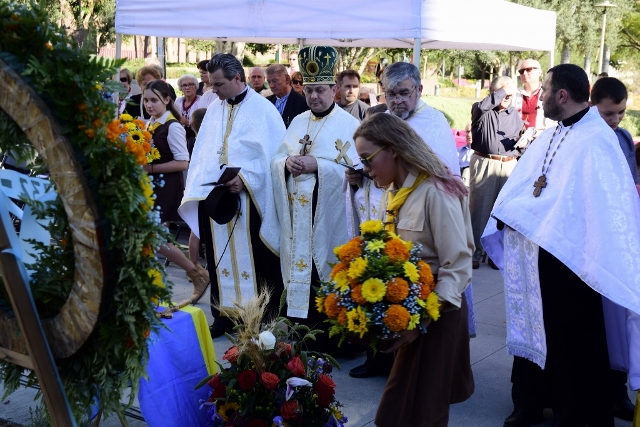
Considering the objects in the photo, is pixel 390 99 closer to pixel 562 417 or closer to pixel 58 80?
pixel 562 417

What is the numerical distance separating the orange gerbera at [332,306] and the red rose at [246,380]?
1.87ft

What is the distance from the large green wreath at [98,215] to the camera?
2160mm

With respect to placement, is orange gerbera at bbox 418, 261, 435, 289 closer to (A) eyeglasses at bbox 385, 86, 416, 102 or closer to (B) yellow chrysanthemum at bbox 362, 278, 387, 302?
(B) yellow chrysanthemum at bbox 362, 278, 387, 302

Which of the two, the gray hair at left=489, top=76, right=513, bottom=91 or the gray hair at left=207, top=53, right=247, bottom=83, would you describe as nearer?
the gray hair at left=207, top=53, right=247, bottom=83

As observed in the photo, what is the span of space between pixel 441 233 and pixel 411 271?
1.07 ft

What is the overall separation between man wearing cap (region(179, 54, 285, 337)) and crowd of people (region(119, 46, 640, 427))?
0.01 m

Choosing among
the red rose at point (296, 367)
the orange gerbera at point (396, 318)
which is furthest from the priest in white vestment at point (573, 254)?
the red rose at point (296, 367)

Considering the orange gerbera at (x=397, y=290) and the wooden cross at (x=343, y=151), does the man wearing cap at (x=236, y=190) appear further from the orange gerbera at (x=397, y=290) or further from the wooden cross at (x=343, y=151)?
the orange gerbera at (x=397, y=290)

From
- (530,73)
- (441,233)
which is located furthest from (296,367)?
(530,73)

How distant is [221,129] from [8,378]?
13.0ft

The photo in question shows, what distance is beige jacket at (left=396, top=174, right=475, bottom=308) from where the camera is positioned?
11.7 ft

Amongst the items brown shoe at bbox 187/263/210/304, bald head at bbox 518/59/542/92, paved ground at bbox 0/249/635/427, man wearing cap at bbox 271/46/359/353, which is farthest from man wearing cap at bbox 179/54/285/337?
bald head at bbox 518/59/542/92

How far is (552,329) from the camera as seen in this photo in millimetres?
4547

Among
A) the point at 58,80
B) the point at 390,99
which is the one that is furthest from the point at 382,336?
the point at 390,99
